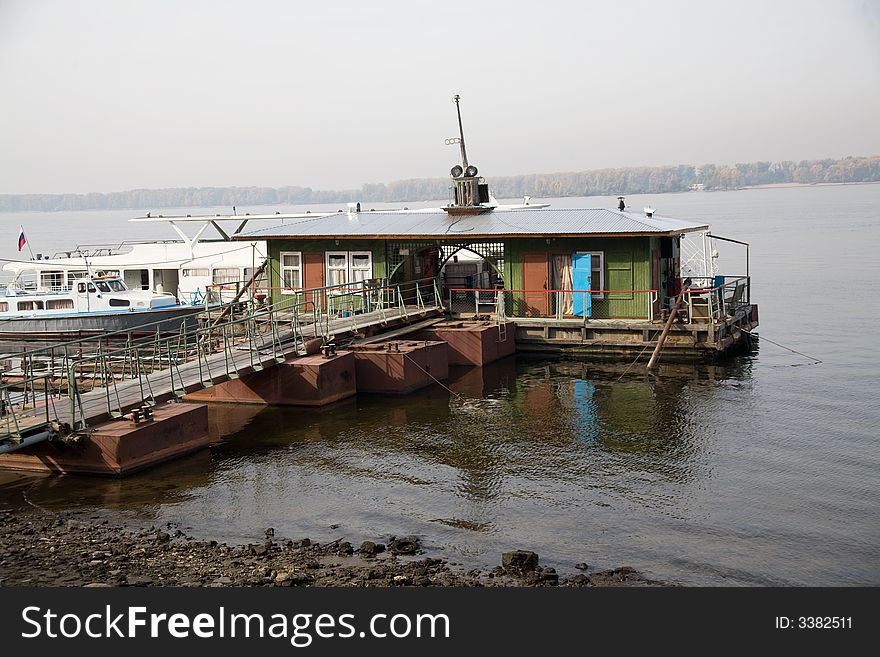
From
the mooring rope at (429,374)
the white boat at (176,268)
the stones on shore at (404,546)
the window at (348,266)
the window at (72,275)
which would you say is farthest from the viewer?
the white boat at (176,268)

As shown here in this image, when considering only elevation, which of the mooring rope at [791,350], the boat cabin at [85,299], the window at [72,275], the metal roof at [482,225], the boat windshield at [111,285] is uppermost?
the metal roof at [482,225]

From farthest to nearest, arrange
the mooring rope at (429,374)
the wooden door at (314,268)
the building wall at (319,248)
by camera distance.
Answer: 1. the wooden door at (314,268)
2. the building wall at (319,248)
3. the mooring rope at (429,374)

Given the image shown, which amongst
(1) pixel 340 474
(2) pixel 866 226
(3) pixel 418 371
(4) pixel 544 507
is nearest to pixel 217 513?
(1) pixel 340 474

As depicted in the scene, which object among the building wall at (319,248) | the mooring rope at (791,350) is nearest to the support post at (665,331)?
the mooring rope at (791,350)

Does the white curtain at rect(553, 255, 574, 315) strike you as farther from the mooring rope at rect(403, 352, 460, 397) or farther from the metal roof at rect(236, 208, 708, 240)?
the mooring rope at rect(403, 352, 460, 397)

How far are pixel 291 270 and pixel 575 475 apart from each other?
18.1 m

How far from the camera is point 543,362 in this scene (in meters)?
30.0

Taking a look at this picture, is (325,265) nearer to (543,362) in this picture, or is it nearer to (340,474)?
(543,362)

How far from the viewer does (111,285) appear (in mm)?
35625

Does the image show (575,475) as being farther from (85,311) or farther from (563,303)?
(85,311)

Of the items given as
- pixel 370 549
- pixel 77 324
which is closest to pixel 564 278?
pixel 77 324

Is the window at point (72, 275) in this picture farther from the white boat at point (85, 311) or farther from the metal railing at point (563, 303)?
the metal railing at point (563, 303)

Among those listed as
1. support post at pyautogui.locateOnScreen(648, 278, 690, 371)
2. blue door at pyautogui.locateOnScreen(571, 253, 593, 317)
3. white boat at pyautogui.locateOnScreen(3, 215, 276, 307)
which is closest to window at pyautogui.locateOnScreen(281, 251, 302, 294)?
white boat at pyautogui.locateOnScreen(3, 215, 276, 307)

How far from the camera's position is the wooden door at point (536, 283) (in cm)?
3083
